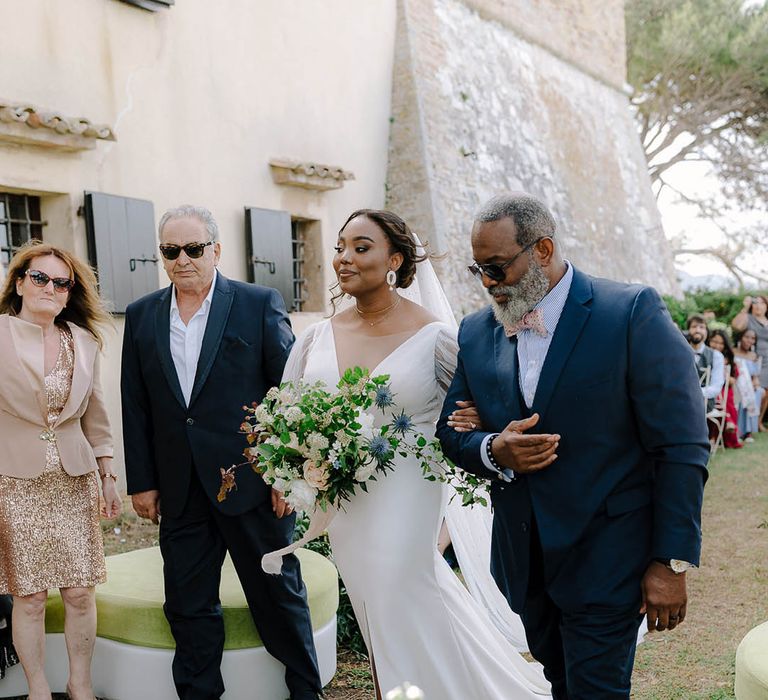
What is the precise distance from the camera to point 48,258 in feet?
13.1

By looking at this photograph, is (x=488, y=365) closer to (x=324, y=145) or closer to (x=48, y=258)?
(x=48, y=258)

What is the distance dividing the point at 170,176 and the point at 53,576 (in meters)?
6.45

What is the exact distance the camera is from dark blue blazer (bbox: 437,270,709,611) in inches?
96.6

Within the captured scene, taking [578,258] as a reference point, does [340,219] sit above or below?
above

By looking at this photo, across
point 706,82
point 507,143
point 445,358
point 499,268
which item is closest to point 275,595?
point 445,358

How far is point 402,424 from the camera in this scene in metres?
3.44

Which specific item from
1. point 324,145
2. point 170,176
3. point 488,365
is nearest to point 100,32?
point 170,176

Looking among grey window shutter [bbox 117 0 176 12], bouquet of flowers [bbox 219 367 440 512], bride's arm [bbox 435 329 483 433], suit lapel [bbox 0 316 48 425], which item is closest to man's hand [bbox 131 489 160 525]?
suit lapel [bbox 0 316 48 425]

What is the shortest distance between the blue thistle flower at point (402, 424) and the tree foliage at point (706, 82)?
25.1 meters

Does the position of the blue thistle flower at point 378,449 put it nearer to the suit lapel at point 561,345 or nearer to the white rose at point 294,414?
the white rose at point 294,414

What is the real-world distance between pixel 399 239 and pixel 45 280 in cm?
166

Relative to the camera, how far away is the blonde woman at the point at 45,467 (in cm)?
381

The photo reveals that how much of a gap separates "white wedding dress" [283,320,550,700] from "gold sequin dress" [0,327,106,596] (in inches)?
48.5

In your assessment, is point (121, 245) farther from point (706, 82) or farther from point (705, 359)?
point (706, 82)
